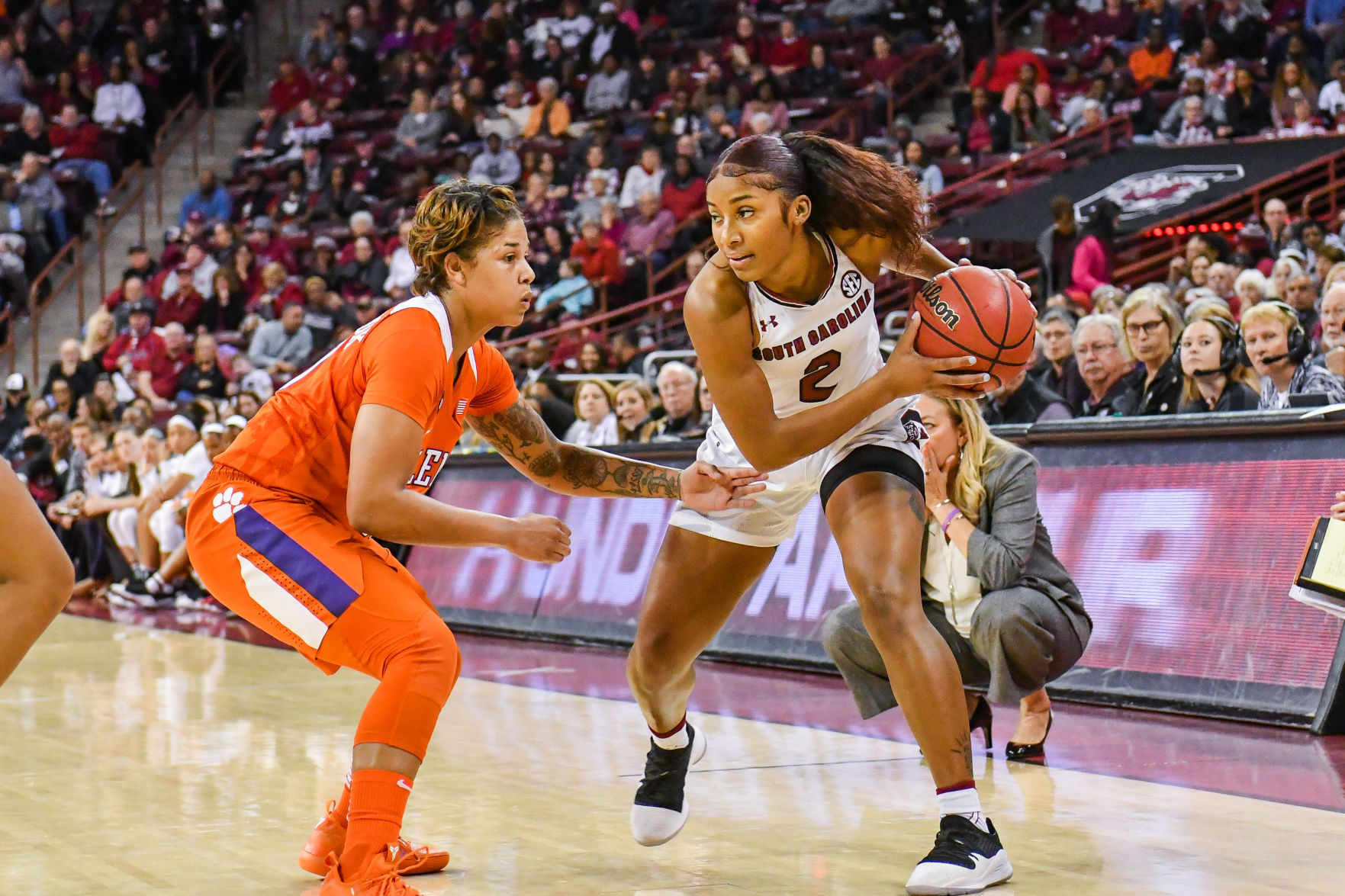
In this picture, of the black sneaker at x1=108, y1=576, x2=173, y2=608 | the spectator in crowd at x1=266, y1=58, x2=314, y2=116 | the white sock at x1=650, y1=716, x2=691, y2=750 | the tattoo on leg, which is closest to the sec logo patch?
the tattoo on leg

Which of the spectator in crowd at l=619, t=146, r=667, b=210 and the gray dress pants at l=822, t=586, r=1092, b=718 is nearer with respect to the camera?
the gray dress pants at l=822, t=586, r=1092, b=718

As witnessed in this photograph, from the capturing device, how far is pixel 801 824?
4512 millimetres

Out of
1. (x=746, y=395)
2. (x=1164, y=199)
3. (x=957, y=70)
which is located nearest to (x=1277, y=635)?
(x=746, y=395)

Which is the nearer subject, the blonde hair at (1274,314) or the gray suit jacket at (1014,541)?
the gray suit jacket at (1014,541)

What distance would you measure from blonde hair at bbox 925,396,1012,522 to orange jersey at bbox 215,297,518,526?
2188 millimetres

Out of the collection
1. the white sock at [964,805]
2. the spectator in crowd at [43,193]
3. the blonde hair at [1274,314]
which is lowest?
the spectator in crowd at [43,193]

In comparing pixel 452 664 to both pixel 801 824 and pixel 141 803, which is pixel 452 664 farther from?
pixel 141 803

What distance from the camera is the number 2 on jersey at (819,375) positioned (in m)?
4.17

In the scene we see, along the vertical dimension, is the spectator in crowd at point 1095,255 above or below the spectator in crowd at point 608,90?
below

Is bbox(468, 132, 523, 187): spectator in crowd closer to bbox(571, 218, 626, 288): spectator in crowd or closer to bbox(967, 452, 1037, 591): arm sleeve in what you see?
bbox(571, 218, 626, 288): spectator in crowd

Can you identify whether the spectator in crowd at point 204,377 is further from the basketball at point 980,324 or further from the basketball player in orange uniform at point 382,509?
the basketball at point 980,324

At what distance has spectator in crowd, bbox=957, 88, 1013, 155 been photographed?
15.6 m

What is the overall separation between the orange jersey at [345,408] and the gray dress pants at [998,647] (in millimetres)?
2010

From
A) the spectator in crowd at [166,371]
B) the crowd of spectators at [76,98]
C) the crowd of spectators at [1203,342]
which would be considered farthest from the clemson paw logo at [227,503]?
the crowd of spectators at [76,98]
